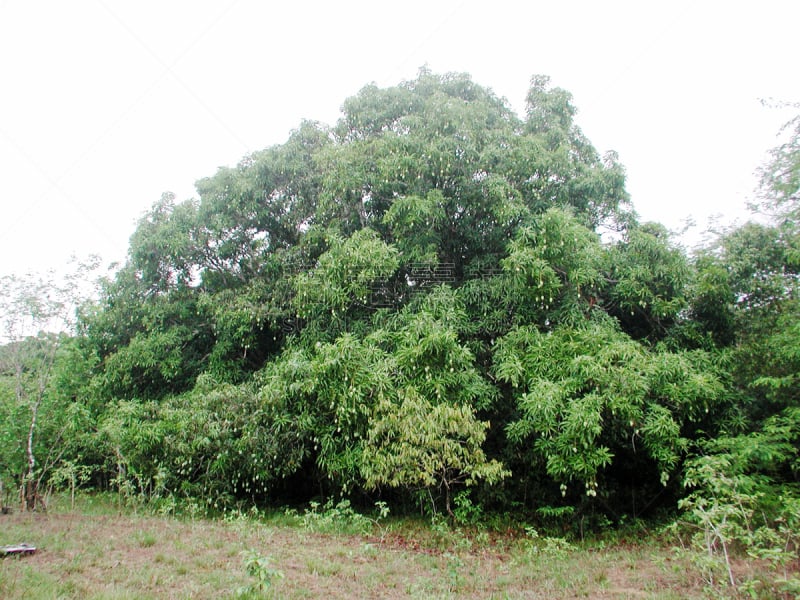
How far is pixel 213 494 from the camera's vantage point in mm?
6828

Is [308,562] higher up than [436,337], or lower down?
lower down

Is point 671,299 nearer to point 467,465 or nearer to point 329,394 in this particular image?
point 467,465

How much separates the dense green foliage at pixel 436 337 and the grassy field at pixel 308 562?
27.5 inches

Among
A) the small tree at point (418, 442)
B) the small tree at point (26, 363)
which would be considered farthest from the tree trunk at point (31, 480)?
the small tree at point (418, 442)

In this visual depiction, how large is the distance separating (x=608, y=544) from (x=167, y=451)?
6.19 meters

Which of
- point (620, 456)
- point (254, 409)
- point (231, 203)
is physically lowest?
point (620, 456)

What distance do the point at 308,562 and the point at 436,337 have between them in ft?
9.10

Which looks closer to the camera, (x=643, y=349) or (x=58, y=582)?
(x=58, y=582)

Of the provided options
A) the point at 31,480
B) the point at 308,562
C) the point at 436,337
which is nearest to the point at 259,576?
the point at 308,562

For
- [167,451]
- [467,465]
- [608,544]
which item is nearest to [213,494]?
[167,451]

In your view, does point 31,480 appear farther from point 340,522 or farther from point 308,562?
point 308,562

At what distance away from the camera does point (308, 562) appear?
446 cm

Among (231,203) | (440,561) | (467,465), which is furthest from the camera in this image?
(231,203)

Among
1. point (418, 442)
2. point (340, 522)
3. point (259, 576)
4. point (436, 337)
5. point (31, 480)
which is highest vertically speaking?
point (436, 337)
